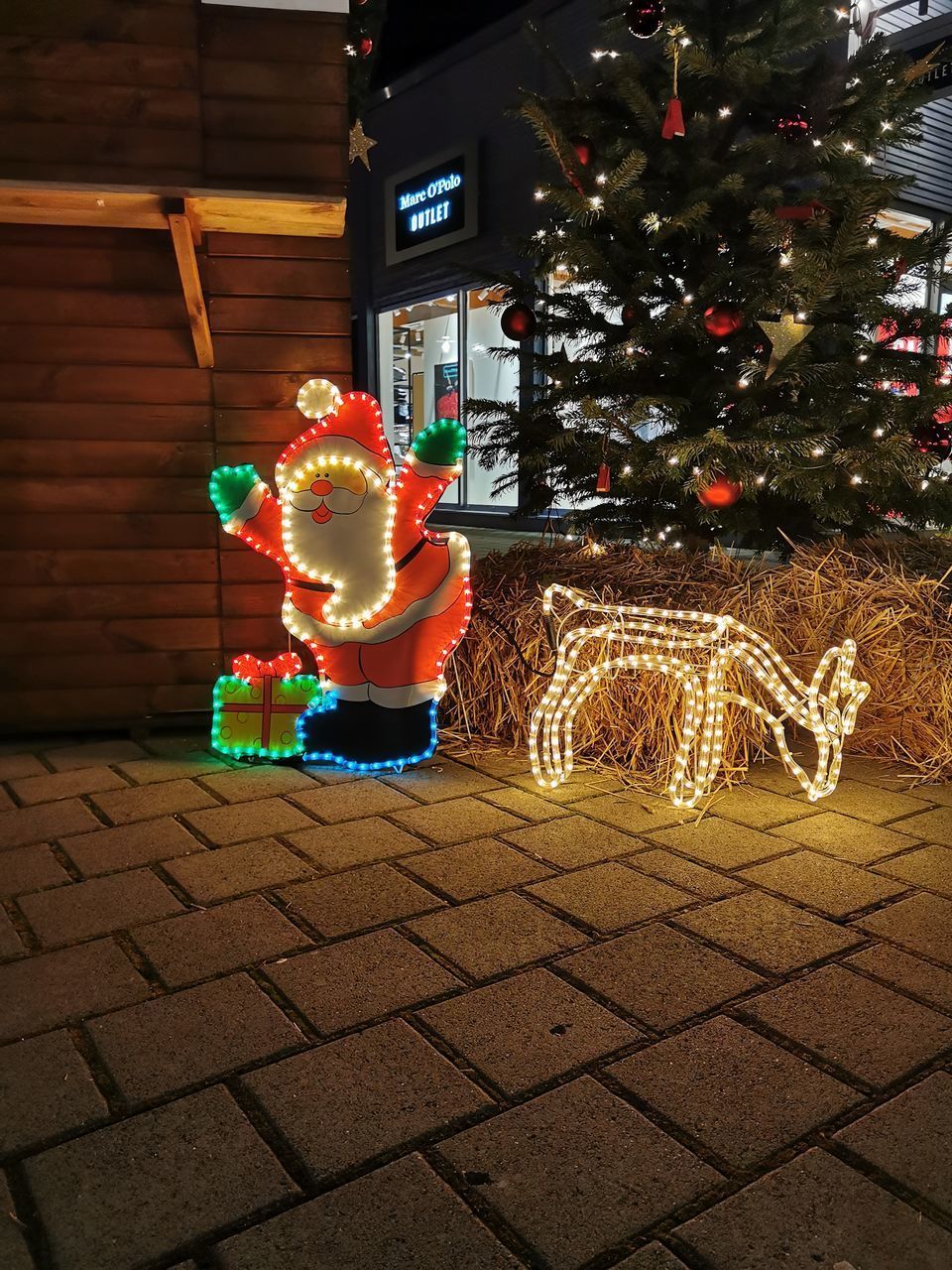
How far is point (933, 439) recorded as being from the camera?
484 cm

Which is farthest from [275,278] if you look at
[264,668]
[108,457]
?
[264,668]

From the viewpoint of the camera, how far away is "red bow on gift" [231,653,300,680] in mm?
4410

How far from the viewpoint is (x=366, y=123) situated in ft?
52.2

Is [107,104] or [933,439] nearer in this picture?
[107,104]

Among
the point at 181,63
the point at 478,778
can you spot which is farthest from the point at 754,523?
the point at 181,63

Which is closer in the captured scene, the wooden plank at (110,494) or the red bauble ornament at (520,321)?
the wooden plank at (110,494)

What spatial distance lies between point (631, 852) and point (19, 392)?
3460mm

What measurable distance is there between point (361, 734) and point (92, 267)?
2.49m

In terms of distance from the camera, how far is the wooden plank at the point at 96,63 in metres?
4.21

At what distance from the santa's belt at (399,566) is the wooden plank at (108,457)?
0.89 metres

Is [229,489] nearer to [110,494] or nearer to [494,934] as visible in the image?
[110,494]

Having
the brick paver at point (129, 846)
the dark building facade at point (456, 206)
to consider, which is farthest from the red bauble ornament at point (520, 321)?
the dark building facade at point (456, 206)

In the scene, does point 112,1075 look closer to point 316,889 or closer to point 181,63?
point 316,889

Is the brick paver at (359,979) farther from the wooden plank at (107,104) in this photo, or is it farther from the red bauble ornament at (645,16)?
the red bauble ornament at (645,16)
